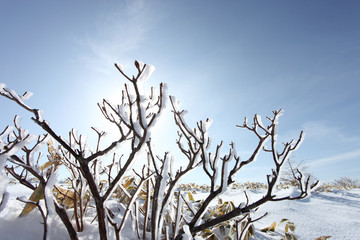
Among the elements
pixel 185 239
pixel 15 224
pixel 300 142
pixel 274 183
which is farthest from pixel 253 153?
pixel 15 224

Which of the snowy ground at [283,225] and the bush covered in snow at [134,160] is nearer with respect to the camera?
the bush covered in snow at [134,160]

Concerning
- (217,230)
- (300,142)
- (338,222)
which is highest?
(300,142)

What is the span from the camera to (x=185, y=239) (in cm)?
84

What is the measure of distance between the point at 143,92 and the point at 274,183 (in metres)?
0.89

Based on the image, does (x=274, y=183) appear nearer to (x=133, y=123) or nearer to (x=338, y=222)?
(x=133, y=123)

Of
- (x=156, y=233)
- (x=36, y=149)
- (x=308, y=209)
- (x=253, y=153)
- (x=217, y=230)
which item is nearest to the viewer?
(x=156, y=233)

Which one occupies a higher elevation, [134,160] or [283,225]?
[134,160]

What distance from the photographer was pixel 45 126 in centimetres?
74

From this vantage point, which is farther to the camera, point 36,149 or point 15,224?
point 15,224

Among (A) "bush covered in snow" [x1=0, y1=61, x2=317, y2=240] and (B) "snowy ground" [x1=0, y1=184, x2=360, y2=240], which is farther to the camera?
(B) "snowy ground" [x1=0, y1=184, x2=360, y2=240]

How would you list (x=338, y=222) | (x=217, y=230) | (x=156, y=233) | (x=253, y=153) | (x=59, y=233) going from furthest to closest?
1. (x=338, y=222)
2. (x=217, y=230)
3. (x=253, y=153)
4. (x=59, y=233)
5. (x=156, y=233)

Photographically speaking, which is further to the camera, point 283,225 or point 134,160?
point 283,225

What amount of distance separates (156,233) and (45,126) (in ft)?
2.06

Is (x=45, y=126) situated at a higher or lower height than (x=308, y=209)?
higher
